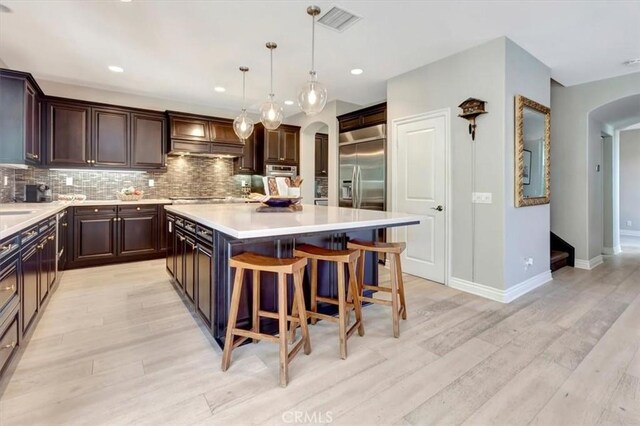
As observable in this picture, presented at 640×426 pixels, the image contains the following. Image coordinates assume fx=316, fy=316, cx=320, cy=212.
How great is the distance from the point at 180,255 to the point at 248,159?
3429mm

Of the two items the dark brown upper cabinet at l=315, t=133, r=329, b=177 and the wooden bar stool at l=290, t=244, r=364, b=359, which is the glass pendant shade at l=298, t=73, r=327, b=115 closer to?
the wooden bar stool at l=290, t=244, r=364, b=359

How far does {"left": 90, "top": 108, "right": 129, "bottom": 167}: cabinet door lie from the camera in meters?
4.66

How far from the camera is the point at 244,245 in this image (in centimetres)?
221

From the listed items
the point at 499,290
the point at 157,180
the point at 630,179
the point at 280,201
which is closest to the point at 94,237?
the point at 157,180

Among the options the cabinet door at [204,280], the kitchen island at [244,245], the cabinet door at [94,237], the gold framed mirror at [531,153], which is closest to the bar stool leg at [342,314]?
the kitchen island at [244,245]

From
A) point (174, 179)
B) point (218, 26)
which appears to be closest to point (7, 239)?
point (218, 26)

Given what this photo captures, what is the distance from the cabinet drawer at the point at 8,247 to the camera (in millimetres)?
1728

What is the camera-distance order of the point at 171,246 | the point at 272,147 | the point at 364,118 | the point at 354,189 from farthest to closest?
the point at 272,147, the point at 354,189, the point at 364,118, the point at 171,246

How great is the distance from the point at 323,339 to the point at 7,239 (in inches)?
80.4

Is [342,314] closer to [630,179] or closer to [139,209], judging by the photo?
[139,209]

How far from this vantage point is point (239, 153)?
589 centimetres

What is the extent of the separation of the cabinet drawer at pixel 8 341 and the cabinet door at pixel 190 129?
3.80 meters

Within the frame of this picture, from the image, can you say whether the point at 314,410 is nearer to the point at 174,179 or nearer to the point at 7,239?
the point at 7,239

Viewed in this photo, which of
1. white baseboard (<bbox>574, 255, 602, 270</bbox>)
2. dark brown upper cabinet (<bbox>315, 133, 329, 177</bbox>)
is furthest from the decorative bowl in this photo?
white baseboard (<bbox>574, 255, 602, 270</bbox>)
